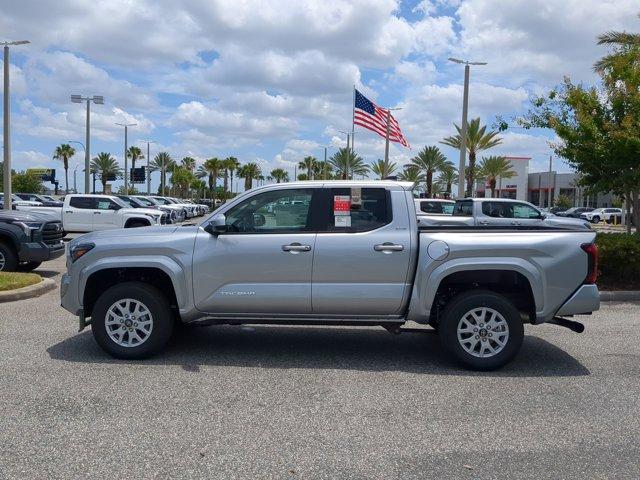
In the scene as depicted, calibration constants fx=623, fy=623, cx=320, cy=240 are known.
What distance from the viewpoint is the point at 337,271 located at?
6195 millimetres

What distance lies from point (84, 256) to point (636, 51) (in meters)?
12.8

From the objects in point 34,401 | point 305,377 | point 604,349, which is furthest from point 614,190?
point 34,401

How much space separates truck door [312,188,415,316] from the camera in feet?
20.2

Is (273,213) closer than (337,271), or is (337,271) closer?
(337,271)

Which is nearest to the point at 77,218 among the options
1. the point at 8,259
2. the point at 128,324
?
the point at 8,259

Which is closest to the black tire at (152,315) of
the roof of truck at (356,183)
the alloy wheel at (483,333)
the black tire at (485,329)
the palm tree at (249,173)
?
the roof of truck at (356,183)

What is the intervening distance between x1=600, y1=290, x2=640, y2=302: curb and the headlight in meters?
8.17

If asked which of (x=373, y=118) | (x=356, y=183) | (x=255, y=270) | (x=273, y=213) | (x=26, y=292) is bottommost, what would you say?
(x=26, y=292)

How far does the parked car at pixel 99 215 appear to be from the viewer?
74.3ft

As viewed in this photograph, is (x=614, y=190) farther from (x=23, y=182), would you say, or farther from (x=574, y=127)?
(x=23, y=182)

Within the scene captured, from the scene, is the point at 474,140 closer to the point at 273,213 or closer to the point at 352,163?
the point at 352,163

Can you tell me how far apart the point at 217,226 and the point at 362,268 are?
1506 millimetres

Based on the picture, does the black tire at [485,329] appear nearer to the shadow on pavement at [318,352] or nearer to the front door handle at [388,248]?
the shadow on pavement at [318,352]

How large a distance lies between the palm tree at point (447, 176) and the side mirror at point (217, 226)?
1830 inches
